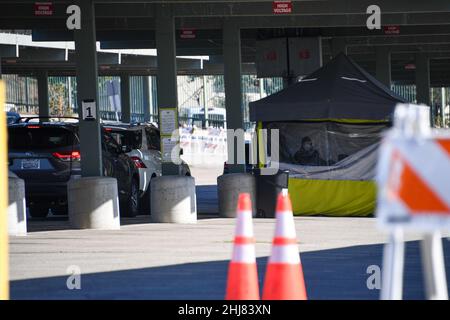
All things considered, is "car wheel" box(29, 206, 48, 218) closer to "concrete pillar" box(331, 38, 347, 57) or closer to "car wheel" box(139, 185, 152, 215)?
"car wheel" box(139, 185, 152, 215)

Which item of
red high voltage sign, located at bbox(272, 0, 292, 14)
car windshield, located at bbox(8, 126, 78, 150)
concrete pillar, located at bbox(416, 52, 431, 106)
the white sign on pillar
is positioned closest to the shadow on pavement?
the white sign on pillar

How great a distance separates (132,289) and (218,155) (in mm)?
49673

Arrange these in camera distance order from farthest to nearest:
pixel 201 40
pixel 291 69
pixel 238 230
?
pixel 201 40
pixel 291 69
pixel 238 230

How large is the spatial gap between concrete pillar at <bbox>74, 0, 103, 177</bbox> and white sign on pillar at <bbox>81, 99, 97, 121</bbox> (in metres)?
0.04

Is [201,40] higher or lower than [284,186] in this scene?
higher

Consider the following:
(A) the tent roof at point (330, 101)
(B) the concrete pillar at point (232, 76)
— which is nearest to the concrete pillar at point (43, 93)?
(B) the concrete pillar at point (232, 76)

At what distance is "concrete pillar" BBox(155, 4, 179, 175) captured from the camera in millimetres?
20484

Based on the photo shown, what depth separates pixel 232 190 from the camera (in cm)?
2197

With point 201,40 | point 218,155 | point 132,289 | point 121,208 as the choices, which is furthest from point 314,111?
point 218,155

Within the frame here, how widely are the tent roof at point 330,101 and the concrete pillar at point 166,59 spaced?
8.28 ft

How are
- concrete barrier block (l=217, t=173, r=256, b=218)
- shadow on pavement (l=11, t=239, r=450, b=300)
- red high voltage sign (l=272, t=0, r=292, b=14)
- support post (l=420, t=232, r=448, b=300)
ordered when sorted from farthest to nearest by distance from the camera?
1. concrete barrier block (l=217, t=173, r=256, b=218)
2. red high voltage sign (l=272, t=0, r=292, b=14)
3. shadow on pavement (l=11, t=239, r=450, b=300)
4. support post (l=420, t=232, r=448, b=300)

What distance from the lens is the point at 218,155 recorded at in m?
60.4

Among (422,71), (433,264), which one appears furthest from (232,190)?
(422,71)
